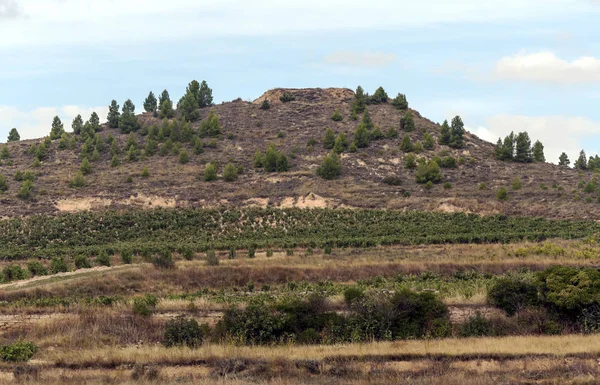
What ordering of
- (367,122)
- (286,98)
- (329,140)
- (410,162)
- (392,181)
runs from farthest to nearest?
(286,98), (367,122), (329,140), (410,162), (392,181)

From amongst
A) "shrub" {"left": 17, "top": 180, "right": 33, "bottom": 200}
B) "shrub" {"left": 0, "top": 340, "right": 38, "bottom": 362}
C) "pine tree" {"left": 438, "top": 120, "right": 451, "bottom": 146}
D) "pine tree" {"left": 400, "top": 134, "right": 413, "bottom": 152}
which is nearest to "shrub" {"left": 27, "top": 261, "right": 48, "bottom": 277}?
"shrub" {"left": 0, "top": 340, "right": 38, "bottom": 362}

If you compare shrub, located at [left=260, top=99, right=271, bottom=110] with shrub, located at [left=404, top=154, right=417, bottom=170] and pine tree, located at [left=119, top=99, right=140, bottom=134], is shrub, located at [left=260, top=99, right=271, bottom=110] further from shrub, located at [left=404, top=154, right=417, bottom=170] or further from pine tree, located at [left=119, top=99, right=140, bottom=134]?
shrub, located at [left=404, top=154, right=417, bottom=170]

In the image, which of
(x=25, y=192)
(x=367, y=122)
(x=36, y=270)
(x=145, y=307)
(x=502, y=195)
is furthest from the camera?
(x=367, y=122)

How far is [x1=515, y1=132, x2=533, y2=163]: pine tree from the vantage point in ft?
303

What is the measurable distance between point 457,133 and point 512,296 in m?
73.6

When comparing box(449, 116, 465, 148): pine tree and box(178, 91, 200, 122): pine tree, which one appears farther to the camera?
box(178, 91, 200, 122): pine tree

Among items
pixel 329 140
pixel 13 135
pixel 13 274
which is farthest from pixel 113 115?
pixel 13 274

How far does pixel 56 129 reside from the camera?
11112cm

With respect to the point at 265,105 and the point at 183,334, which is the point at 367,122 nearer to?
the point at 265,105

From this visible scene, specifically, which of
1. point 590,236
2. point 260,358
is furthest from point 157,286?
point 590,236

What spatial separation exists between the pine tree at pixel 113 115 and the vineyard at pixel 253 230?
45014mm

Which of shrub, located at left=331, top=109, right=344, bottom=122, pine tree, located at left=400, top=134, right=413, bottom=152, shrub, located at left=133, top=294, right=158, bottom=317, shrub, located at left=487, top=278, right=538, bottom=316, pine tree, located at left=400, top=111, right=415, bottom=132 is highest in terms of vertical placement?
shrub, located at left=331, top=109, right=344, bottom=122

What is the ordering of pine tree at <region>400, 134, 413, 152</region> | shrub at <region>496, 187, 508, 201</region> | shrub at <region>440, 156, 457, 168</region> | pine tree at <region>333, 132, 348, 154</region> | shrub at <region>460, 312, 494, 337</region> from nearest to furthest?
1. shrub at <region>460, 312, 494, 337</region>
2. shrub at <region>496, 187, 508, 201</region>
3. shrub at <region>440, 156, 457, 168</region>
4. pine tree at <region>400, 134, 413, 152</region>
5. pine tree at <region>333, 132, 348, 154</region>

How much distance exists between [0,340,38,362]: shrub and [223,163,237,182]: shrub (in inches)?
2468
